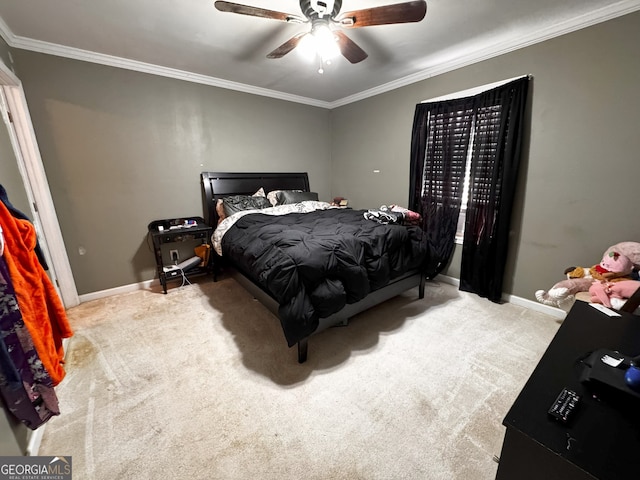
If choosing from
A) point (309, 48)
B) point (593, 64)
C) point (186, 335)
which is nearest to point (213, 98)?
point (309, 48)

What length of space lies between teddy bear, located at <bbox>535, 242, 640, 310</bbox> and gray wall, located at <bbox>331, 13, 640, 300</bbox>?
7.3 inches

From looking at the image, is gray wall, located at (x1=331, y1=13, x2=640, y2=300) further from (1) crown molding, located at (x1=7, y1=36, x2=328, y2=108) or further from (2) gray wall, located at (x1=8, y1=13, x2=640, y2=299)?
(1) crown molding, located at (x1=7, y1=36, x2=328, y2=108)

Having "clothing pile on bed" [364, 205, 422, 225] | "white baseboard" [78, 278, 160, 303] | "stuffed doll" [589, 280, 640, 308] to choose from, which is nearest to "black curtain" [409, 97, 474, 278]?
"clothing pile on bed" [364, 205, 422, 225]

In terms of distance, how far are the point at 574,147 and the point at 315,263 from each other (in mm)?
2415

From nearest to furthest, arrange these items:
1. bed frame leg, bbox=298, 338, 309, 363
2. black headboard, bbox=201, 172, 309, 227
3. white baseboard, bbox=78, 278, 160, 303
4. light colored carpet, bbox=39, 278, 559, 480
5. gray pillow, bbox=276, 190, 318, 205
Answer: light colored carpet, bbox=39, 278, 559, 480 → bed frame leg, bbox=298, 338, 309, 363 → white baseboard, bbox=78, 278, 160, 303 → black headboard, bbox=201, 172, 309, 227 → gray pillow, bbox=276, 190, 318, 205

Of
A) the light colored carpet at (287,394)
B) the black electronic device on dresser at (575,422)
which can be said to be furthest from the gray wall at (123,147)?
the black electronic device on dresser at (575,422)

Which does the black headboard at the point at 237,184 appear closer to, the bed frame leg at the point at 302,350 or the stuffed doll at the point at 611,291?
the bed frame leg at the point at 302,350

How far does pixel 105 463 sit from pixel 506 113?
3798 millimetres

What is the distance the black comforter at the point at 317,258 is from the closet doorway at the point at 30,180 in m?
1.58

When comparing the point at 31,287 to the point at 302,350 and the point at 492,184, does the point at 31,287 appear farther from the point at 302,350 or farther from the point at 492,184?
the point at 492,184

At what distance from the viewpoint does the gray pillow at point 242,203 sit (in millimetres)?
3221

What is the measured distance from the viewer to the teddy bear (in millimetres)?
1883

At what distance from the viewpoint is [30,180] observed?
2.35m

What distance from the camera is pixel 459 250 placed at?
3088mm
